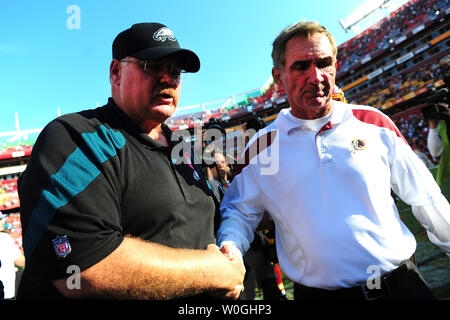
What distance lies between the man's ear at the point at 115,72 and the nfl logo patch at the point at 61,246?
1.01 metres

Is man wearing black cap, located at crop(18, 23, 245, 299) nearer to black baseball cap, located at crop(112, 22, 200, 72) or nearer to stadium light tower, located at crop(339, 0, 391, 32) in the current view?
black baseball cap, located at crop(112, 22, 200, 72)

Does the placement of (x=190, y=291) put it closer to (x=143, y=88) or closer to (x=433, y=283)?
(x=143, y=88)

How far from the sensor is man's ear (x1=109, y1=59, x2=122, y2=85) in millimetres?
1643

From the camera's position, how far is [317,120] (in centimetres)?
186

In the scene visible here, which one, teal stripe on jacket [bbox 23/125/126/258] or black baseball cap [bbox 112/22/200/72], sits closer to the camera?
teal stripe on jacket [bbox 23/125/126/258]

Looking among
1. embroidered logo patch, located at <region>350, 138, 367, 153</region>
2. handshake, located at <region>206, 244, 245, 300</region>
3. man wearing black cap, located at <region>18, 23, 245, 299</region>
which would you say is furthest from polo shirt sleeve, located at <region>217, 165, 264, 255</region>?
embroidered logo patch, located at <region>350, 138, 367, 153</region>

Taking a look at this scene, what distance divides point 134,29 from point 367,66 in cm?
3956

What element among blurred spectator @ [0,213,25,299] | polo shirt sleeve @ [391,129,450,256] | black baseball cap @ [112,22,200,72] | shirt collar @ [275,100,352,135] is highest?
black baseball cap @ [112,22,200,72]

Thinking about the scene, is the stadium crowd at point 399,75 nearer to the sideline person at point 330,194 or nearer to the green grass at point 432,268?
the green grass at point 432,268

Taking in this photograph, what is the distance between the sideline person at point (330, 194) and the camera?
5.14 feet

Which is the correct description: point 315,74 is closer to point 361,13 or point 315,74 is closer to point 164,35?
point 164,35

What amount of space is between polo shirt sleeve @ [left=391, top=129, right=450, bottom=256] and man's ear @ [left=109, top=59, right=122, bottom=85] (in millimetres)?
1779

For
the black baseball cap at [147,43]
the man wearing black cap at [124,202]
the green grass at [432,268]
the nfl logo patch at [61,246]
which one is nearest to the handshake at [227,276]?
the man wearing black cap at [124,202]

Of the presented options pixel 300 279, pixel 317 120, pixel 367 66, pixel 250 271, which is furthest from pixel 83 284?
pixel 367 66
